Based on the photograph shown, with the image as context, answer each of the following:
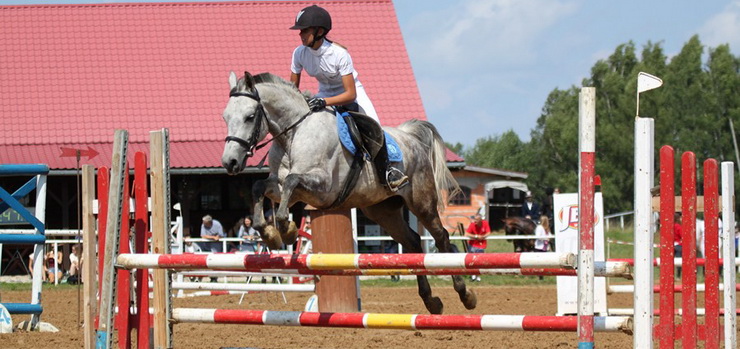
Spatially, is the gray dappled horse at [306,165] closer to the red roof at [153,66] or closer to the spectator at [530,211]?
the red roof at [153,66]

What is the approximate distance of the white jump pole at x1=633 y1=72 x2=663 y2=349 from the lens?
16.2ft

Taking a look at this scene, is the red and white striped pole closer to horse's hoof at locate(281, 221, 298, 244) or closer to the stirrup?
horse's hoof at locate(281, 221, 298, 244)

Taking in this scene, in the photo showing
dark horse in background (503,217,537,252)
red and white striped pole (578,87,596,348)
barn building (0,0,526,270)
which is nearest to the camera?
red and white striped pole (578,87,596,348)

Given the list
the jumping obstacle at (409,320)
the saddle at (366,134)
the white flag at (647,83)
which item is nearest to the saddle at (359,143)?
the saddle at (366,134)

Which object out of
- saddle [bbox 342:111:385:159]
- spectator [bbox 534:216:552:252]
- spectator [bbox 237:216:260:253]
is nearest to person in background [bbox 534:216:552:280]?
spectator [bbox 534:216:552:252]

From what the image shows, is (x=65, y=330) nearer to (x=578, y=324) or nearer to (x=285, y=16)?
(x=578, y=324)

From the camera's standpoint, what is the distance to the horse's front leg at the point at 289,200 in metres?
6.09

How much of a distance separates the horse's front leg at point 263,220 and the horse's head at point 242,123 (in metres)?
0.23

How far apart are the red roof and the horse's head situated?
1411cm

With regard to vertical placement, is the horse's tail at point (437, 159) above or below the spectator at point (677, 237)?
above

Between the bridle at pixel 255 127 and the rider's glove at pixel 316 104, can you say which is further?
the rider's glove at pixel 316 104

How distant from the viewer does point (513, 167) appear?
70.6 meters

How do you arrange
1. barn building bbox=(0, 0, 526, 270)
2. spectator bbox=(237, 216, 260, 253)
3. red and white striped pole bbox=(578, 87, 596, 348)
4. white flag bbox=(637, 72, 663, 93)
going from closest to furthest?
red and white striped pole bbox=(578, 87, 596, 348) → white flag bbox=(637, 72, 663, 93) → spectator bbox=(237, 216, 260, 253) → barn building bbox=(0, 0, 526, 270)

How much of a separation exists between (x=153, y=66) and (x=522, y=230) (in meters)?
9.25
